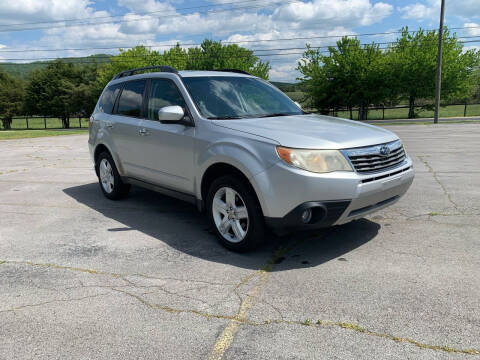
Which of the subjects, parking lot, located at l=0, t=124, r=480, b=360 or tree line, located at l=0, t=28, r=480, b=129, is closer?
parking lot, located at l=0, t=124, r=480, b=360

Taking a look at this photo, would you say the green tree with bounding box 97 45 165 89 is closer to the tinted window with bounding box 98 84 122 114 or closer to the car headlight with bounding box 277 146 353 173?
the tinted window with bounding box 98 84 122 114

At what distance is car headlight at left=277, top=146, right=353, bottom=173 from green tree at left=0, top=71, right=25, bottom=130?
66.8 metres

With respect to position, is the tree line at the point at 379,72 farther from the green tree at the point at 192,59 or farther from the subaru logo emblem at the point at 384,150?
the subaru logo emblem at the point at 384,150

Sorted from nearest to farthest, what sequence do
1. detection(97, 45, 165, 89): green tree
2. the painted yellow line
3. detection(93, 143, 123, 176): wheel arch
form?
the painted yellow line < detection(93, 143, 123, 176): wheel arch < detection(97, 45, 165, 89): green tree

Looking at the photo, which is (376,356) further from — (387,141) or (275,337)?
(387,141)

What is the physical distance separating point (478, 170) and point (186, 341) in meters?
7.42

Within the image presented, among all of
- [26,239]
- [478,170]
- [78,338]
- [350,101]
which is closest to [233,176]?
[78,338]

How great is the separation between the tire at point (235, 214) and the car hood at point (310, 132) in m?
0.56

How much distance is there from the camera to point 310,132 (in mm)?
3916

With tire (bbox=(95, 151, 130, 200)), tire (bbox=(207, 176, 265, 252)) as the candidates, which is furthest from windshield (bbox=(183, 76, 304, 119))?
tire (bbox=(95, 151, 130, 200))

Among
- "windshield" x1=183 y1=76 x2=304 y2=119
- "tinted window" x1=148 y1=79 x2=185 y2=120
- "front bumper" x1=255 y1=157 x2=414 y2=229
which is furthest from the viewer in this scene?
"tinted window" x1=148 y1=79 x2=185 y2=120

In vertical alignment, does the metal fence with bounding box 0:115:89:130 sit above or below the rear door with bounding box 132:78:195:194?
below

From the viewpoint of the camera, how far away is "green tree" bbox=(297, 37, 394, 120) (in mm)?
42469

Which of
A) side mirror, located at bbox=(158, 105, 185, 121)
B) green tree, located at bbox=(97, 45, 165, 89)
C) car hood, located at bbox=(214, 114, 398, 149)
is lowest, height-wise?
car hood, located at bbox=(214, 114, 398, 149)
